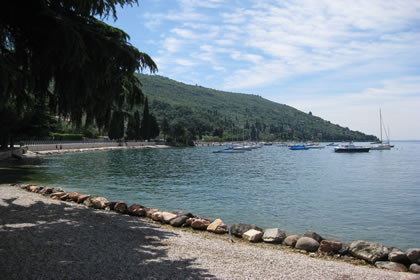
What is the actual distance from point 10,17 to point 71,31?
107 centimetres

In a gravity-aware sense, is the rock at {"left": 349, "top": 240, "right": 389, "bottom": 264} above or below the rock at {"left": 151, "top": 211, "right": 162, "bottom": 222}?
below

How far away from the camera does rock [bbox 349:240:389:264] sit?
746 centimetres

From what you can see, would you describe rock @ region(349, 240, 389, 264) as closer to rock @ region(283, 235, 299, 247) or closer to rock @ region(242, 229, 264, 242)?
rock @ region(283, 235, 299, 247)

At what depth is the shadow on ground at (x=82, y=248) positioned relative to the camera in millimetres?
5074

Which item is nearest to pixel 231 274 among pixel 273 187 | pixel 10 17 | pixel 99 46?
pixel 99 46

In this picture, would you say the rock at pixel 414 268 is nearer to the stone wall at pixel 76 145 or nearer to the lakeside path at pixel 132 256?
the lakeside path at pixel 132 256

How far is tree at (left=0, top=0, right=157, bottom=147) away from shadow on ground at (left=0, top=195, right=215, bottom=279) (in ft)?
8.73

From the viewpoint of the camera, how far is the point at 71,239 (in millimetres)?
6902

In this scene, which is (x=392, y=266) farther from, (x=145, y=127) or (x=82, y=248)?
(x=145, y=127)

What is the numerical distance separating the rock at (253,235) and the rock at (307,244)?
101 centimetres

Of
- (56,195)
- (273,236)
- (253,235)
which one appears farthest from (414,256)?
(56,195)

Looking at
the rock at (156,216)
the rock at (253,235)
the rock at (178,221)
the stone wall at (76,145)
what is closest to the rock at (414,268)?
the rock at (253,235)

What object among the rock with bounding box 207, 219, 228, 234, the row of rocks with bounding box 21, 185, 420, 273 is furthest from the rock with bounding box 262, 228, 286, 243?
the rock with bounding box 207, 219, 228, 234

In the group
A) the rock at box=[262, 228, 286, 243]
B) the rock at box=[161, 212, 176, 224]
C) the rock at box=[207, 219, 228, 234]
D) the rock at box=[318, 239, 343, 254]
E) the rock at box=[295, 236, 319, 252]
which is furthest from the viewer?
the rock at box=[161, 212, 176, 224]
